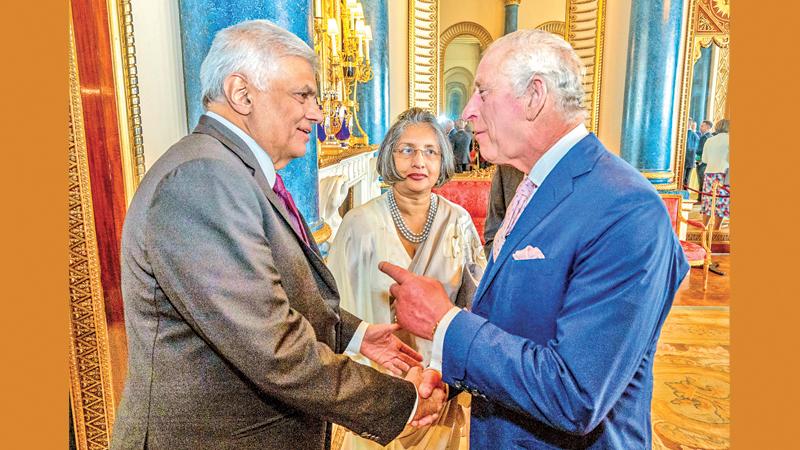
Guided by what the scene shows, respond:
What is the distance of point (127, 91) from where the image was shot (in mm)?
1979

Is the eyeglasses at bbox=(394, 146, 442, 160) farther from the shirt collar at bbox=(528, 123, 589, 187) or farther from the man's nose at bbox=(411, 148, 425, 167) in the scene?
the shirt collar at bbox=(528, 123, 589, 187)

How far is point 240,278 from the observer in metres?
1.17

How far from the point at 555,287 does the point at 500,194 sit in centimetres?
226

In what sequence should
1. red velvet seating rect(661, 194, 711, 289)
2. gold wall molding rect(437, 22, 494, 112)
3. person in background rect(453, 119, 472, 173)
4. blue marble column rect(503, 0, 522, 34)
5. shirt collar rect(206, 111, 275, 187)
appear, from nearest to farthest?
shirt collar rect(206, 111, 275, 187) → red velvet seating rect(661, 194, 711, 289) → person in background rect(453, 119, 472, 173) → blue marble column rect(503, 0, 522, 34) → gold wall molding rect(437, 22, 494, 112)

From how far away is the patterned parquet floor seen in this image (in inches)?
136

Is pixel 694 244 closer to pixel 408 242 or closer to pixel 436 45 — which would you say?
pixel 436 45

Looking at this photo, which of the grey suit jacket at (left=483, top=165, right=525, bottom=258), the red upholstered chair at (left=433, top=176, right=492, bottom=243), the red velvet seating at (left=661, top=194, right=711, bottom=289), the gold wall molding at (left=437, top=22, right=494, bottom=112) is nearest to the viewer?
the grey suit jacket at (left=483, top=165, right=525, bottom=258)

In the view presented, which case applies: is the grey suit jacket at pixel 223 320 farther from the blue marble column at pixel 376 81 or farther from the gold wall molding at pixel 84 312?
Result: the blue marble column at pixel 376 81

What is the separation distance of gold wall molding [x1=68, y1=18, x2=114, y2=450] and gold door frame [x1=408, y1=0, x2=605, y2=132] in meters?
7.37

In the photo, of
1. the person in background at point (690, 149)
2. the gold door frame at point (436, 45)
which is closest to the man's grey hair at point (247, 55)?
the gold door frame at point (436, 45)

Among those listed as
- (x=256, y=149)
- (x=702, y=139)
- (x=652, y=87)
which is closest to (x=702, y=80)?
(x=702, y=139)

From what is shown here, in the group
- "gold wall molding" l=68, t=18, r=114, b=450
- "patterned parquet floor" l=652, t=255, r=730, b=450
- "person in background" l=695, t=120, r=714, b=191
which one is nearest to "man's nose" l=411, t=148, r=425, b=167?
"gold wall molding" l=68, t=18, r=114, b=450

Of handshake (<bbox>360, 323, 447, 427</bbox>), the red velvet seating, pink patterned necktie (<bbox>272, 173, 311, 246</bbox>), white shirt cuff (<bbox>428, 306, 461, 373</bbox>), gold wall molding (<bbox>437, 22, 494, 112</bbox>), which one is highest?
gold wall molding (<bbox>437, 22, 494, 112</bbox>)

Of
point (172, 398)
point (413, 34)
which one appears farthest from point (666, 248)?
point (413, 34)
